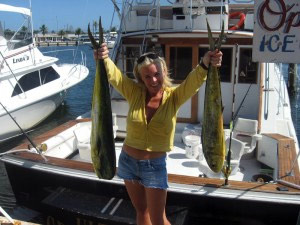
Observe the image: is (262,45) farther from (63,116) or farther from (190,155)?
(63,116)

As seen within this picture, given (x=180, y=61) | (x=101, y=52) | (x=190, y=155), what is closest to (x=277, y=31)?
(x=101, y=52)

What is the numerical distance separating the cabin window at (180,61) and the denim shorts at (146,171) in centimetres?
393

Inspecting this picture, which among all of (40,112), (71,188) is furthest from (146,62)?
(40,112)

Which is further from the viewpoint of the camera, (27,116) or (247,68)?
(27,116)

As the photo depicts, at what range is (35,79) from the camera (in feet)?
Answer: 35.8

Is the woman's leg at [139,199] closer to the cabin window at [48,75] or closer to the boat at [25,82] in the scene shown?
the boat at [25,82]

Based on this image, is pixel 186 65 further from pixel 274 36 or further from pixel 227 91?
pixel 274 36

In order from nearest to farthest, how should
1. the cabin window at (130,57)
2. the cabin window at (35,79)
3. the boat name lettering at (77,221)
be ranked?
the boat name lettering at (77,221) < the cabin window at (130,57) < the cabin window at (35,79)

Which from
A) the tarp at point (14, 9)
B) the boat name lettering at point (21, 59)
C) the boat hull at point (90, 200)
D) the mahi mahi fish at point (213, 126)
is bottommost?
the boat hull at point (90, 200)

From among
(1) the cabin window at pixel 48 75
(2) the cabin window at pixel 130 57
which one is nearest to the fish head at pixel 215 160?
(2) the cabin window at pixel 130 57

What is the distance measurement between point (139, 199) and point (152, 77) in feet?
2.98

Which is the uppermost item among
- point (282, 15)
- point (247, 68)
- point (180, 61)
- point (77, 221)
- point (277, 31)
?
point (282, 15)

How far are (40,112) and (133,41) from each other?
17.9 ft

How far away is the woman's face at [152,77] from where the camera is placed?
2383mm
